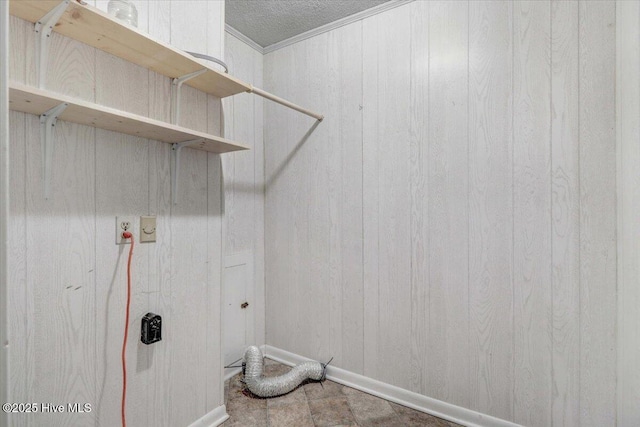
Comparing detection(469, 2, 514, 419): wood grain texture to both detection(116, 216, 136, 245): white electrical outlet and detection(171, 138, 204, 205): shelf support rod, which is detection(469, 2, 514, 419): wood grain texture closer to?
detection(171, 138, 204, 205): shelf support rod

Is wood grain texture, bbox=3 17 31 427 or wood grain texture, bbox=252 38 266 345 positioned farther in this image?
wood grain texture, bbox=252 38 266 345

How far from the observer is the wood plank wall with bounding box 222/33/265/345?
211 centimetres

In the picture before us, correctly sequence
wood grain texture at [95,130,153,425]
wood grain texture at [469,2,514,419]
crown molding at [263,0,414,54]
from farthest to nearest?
1. crown molding at [263,0,414,54]
2. wood grain texture at [469,2,514,419]
3. wood grain texture at [95,130,153,425]

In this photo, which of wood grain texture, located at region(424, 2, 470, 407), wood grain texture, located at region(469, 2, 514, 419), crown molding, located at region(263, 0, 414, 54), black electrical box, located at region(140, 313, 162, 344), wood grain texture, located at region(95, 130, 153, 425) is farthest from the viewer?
crown molding, located at region(263, 0, 414, 54)

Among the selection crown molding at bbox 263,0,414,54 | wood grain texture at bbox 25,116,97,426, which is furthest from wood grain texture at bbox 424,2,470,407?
wood grain texture at bbox 25,116,97,426

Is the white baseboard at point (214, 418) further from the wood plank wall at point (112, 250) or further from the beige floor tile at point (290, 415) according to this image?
the beige floor tile at point (290, 415)

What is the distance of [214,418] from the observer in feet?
5.25

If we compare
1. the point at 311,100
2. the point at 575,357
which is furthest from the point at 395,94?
the point at 575,357

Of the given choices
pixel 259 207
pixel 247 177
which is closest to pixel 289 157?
pixel 247 177

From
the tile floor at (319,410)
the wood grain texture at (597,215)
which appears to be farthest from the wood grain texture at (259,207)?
the wood grain texture at (597,215)

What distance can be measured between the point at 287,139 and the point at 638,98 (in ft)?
6.07

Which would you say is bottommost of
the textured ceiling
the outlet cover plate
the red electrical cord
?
the red electrical cord

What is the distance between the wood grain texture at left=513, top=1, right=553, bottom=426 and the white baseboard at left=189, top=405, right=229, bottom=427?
149cm

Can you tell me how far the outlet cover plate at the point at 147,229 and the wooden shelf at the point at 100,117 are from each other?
351 mm
